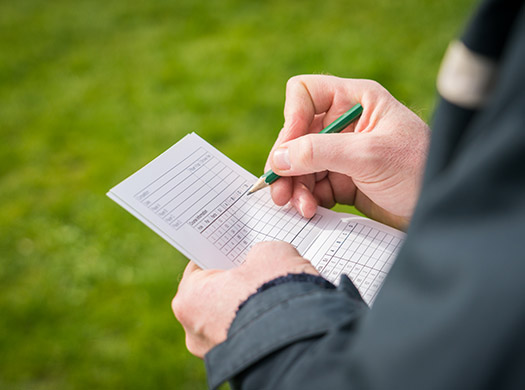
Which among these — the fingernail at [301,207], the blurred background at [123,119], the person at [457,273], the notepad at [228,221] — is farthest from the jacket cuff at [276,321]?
the blurred background at [123,119]

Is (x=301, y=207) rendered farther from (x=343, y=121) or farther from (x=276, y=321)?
(x=276, y=321)

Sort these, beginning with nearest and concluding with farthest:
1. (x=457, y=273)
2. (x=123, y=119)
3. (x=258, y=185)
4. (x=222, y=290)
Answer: (x=457, y=273) → (x=222, y=290) → (x=258, y=185) → (x=123, y=119)

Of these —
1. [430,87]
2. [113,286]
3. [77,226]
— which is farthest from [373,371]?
[430,87]

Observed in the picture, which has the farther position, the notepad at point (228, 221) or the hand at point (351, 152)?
the hand at point (351, 152)

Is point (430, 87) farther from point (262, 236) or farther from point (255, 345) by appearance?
point (255, 345)

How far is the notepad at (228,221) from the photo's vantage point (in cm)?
92

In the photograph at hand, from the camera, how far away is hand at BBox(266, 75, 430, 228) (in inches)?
40.4

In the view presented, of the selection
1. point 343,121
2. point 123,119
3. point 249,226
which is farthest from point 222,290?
point 123,119

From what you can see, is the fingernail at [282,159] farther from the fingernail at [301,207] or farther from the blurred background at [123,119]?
the blurred background at [123,119]

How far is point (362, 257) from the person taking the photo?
0.98 m

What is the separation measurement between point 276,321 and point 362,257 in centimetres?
42

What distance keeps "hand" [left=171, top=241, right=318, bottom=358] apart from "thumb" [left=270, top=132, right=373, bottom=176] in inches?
10.2

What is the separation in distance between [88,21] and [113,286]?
7.48 feet

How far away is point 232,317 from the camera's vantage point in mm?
714
